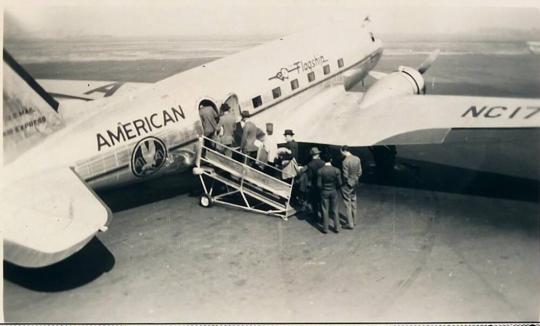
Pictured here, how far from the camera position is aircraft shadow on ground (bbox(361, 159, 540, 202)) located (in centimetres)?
1188

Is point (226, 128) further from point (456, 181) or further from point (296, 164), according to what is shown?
point (456, 181)

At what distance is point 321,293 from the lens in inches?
324

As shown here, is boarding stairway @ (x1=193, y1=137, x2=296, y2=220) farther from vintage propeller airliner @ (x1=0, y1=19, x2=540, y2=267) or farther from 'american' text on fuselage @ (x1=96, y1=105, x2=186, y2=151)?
'american' text on fuselage @ (x1=96, y1=105, x2=186, y2=151)

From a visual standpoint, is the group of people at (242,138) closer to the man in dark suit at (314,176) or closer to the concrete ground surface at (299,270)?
the man in dark suit at (314,176)

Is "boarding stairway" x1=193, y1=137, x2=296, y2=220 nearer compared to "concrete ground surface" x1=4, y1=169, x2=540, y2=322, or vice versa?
"concrete ground surface" x1=4, y1=169, x2=540, y2=322

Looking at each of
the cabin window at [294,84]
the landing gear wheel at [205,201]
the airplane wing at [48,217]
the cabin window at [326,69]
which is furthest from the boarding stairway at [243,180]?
the cabin window at [326,69]

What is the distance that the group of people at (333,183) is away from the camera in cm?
990

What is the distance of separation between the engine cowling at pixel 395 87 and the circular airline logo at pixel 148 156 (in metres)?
6.08

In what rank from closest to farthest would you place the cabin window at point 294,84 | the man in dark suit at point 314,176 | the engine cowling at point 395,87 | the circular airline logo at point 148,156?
the man in dark suit at point 314,176 < the circular airline logo at point 148,156 < the cabin window at point 294,84 < the engine cowling at point 395,87

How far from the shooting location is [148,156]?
10.7m

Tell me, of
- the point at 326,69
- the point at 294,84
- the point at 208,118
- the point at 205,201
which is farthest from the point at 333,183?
the point at 326,69

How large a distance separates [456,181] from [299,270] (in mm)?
6110

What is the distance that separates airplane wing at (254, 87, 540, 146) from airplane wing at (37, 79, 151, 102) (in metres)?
5.35

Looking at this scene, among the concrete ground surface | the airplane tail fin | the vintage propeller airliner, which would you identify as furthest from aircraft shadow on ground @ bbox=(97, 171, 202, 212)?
the airplane tail fin
